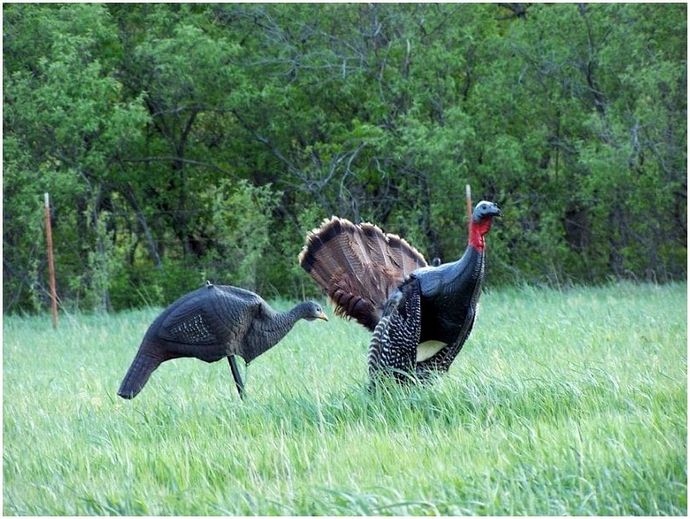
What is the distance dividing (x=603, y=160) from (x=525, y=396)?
1093cm

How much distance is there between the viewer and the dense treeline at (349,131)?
Answer: 1675 centimetres

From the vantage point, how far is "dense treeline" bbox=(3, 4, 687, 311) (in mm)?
16750

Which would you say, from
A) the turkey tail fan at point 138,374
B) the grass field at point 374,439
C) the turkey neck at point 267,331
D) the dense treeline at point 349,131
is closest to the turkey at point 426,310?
the grass field at point 374,439

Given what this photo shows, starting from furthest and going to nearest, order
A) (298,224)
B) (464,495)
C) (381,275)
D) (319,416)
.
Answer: (298,224) → (381,275) → (319,416) → (464,495)

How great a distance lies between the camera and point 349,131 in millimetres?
18422

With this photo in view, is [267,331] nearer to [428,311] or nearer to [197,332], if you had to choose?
[197,332]

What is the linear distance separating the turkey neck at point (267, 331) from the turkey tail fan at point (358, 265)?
35cm

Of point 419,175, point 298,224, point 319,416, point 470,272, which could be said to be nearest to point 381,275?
point 470,272

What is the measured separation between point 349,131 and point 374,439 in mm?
13783

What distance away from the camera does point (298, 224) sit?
19.1 m

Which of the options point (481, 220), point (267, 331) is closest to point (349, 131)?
point (267, 331)

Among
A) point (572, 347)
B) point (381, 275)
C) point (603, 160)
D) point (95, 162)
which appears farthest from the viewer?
point (95, 162)

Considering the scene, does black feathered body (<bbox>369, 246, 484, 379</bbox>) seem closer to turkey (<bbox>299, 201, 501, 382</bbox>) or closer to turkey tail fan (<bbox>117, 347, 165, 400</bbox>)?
turkey (<bbox>299, 201, 501, 382</bbox>)

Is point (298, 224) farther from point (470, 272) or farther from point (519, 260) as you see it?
point (470, 272)
